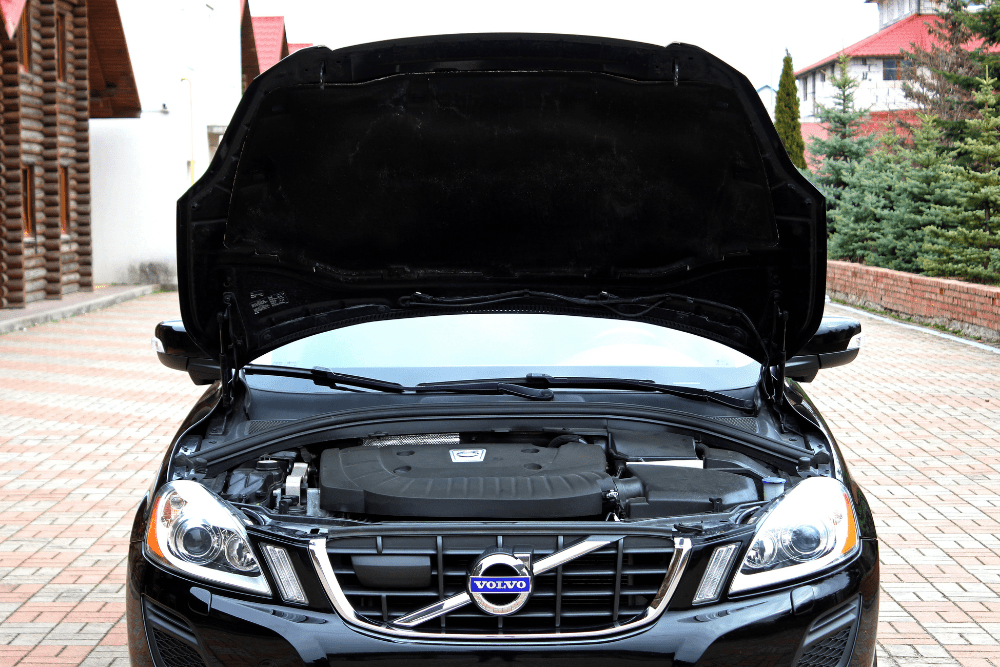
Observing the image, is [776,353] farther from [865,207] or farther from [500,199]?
[865,207]


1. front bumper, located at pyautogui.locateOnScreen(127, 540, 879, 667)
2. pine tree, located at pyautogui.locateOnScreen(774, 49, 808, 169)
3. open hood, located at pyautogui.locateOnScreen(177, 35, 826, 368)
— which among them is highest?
pine tree, located at pyautogui.locateOnScreen(774, 49, 808, 169)

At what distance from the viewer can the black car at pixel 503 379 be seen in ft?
8.22

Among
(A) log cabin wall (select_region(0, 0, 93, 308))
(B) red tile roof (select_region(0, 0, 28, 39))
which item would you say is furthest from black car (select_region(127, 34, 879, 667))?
(A) log cabin wall (select_region(0, 0, 93, 308))

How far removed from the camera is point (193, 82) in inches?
1038

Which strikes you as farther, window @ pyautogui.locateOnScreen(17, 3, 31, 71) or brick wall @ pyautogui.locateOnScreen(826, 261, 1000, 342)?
window @ pyautogui.locateOnScreen(17, 3, 31, 71)

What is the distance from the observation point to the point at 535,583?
2.50 metres

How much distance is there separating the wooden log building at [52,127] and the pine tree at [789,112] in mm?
25030

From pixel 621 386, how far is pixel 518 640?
120cm

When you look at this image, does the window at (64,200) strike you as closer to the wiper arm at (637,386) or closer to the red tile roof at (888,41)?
the wiper arm at (637,386)

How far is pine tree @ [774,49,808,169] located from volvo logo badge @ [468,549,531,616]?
37605mm

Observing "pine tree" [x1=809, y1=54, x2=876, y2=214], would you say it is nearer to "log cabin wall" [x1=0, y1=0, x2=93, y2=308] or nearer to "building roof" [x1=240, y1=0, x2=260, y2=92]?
"log cabin wall" [x1=0, y1=0, x2=93, y2=308]

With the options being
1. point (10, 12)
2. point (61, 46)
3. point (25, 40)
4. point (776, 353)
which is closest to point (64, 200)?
point (61, 46)

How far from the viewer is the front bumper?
2.43m

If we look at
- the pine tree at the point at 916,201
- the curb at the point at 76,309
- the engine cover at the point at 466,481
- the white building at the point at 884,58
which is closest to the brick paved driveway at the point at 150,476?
the engine cover at the point at 466,481
